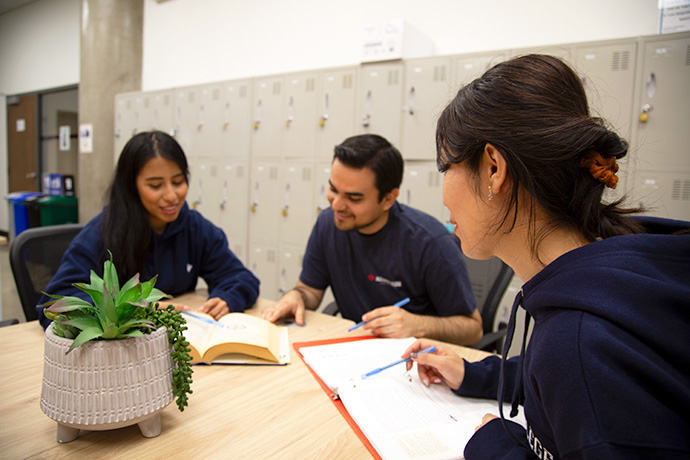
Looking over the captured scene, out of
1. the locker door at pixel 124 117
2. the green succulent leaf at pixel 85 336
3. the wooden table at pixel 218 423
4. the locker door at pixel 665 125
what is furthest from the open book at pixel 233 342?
the locker door at pixel 124 117

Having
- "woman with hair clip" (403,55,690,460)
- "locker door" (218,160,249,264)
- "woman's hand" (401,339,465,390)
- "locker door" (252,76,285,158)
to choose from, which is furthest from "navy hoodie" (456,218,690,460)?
"locker door" (218,160,249,264)

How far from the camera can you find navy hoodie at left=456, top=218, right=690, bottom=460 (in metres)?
0.42

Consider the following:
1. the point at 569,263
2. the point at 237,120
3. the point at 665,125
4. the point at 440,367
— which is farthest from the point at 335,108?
the point at 569,263

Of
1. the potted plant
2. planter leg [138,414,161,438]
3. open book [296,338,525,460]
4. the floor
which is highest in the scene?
the potted plant

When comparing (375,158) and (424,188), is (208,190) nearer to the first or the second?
(424,188)

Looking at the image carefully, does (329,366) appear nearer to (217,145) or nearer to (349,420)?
(349,420)

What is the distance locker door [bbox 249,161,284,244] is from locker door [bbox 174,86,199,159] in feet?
2.75

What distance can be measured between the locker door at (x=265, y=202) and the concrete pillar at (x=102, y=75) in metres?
2.01

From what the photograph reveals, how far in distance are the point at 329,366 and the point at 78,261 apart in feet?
2.73

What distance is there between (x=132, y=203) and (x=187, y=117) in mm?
2859

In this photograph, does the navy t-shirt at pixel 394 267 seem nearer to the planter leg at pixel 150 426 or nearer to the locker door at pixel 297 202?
the planter leg at pixel 150 426

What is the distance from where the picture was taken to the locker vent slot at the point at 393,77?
114 inches

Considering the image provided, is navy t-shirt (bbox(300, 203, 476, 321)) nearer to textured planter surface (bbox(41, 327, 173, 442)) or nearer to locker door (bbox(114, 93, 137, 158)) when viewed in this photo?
textured planter surface (bbox(41, 327, 173, 442))

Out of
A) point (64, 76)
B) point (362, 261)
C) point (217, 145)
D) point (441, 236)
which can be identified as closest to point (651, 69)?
point (441, 236)
